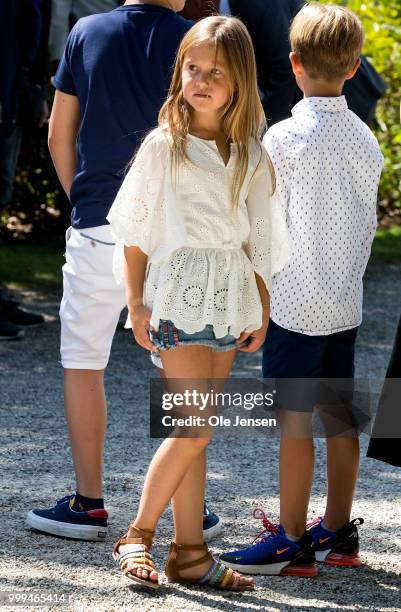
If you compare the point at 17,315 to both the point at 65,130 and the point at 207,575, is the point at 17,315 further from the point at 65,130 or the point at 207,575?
the point at 207,575

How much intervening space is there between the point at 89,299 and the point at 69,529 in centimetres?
71

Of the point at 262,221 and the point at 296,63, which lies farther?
the point at 296,63

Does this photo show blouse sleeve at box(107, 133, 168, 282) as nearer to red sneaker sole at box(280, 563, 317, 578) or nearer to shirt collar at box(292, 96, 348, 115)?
shirt collar at box(292, 96, 348, 115)

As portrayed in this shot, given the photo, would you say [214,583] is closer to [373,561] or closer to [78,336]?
[373,561]

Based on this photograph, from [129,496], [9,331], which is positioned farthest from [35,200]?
[129,496]

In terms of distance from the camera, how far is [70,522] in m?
3.73

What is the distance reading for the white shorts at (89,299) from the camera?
369 cm

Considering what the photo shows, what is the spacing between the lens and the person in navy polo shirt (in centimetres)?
365

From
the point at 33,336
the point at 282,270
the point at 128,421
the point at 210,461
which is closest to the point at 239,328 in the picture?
the point at 282,270

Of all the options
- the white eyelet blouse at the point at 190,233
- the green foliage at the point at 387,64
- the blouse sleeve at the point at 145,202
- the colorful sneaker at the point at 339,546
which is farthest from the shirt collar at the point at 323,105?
the green foliage at the point at 387,64

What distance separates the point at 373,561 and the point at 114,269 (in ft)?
3.87

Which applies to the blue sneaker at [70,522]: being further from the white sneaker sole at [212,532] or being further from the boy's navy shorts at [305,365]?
the boy's navy shorts at [305,365]

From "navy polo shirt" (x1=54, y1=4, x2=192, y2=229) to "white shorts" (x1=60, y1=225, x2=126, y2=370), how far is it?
0.21ft

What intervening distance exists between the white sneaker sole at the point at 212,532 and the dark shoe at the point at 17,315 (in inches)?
A: 132
